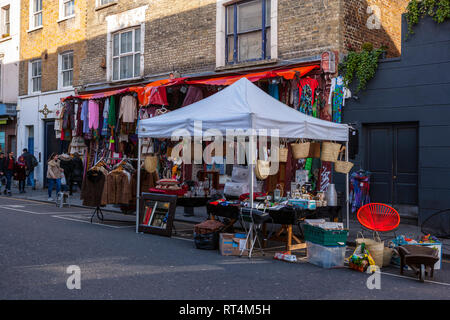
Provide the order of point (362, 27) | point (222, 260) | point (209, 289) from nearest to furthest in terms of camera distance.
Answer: point (209, 289) → point (222, 260) → point (362, 27)

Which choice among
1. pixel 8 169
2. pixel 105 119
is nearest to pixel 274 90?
pixel 105 119

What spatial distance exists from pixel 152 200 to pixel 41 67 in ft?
52.5

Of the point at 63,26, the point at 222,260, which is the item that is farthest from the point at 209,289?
the point at 63,26

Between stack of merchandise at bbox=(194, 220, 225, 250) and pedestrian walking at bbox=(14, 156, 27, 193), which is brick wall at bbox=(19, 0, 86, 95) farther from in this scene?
stack of merchandise at bbox=(194, 220, 225, 250)

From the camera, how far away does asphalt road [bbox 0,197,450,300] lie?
5.79 m

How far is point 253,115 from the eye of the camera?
834 cm

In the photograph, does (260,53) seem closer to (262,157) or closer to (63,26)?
(262,157)

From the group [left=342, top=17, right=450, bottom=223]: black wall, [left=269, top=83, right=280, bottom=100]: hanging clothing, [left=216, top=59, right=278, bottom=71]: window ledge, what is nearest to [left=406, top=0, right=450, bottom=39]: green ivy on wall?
[left=342, top=17, right=450, bottom=223]: black wall

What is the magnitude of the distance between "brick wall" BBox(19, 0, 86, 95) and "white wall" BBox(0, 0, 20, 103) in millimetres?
524

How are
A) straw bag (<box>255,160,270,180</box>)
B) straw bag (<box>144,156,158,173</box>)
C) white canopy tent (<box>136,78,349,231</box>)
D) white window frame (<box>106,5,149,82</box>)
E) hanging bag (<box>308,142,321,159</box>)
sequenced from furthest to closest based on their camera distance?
white window frame (<box>106,5,149,82</box>), straw bag (<box>144,156,158,173</box>), hanging bag (<box>308,142,321,159</box>), straw bag (<box>255,160,270,180</box>), white canopy tent (<box>136,78,349,231</box>)

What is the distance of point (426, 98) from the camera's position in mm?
11438

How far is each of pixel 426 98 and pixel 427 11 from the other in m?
2.02

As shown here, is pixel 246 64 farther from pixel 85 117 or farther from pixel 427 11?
pixel 85 117

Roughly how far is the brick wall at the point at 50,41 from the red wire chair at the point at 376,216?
52.2ft
